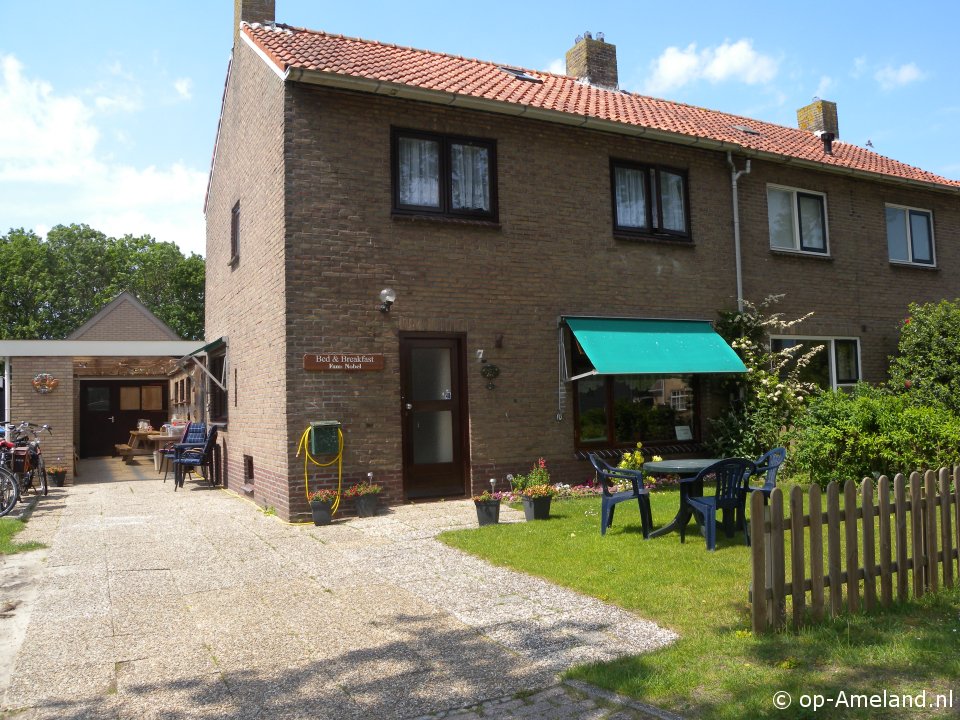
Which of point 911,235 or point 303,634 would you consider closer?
point 303,634

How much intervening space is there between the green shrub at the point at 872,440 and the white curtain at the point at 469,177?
19.8 feet

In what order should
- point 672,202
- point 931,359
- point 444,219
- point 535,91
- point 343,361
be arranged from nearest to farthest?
point 343,361
point 444,219
point 535,91
point 672,202
point 931,359

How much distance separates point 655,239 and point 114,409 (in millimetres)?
22476

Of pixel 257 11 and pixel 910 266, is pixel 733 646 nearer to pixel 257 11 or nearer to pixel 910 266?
pixel 257 11

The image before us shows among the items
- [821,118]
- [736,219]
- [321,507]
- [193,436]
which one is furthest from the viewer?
[821,118]

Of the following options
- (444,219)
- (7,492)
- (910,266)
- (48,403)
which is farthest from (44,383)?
(910,266)

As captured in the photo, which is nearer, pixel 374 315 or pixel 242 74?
pixel 374 315

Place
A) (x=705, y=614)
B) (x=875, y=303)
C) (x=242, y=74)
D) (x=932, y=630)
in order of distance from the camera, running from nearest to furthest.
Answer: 1. (x=932, y=630)
2. (x=705, y=614)
3. (x=242, y=74)
4. (x=875, y=303)

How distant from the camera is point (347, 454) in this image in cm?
1066

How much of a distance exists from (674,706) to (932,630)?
2.11 m

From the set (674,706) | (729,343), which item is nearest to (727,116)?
(729,343)

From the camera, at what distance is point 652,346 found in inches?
499

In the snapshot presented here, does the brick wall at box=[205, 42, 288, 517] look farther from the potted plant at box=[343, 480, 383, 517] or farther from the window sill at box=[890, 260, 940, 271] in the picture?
the window sill at box=[890, 260, 940, 271]

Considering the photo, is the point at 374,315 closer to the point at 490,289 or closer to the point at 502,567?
the point at 490,289
